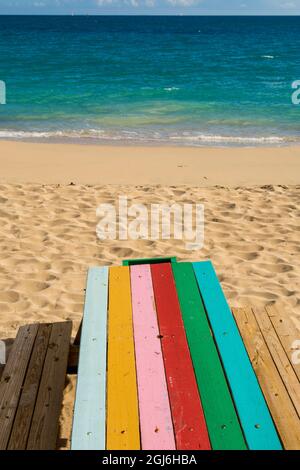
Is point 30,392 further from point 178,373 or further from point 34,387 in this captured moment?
point 178,373

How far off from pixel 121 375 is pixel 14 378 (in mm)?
870

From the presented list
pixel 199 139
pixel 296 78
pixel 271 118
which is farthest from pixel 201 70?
pixel 199 139

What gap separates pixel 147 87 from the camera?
77.0 feet

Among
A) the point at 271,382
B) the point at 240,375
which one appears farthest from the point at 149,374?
the point at 271,382

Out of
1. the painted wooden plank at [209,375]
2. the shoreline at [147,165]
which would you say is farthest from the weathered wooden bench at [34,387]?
the shoreline at [147,165]

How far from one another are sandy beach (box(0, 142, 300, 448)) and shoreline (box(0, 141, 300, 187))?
0.02 meters

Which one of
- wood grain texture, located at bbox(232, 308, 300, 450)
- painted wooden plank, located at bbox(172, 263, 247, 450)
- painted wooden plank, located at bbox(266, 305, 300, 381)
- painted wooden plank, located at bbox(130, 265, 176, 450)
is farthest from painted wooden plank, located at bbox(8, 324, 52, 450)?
painted wooden plank, located at bbox(266, 305, 300, 381)

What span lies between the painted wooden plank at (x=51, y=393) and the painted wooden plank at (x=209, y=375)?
0.81 m

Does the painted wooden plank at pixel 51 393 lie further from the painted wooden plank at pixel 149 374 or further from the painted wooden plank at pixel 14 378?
the painted wooden plank at pixel 149 374

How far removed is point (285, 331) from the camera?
3551 mm

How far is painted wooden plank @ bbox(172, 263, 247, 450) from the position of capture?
2373 millimetres

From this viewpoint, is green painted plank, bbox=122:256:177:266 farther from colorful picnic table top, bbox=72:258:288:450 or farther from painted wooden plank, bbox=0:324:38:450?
painted wooden plank, bbox=0:324:38:450

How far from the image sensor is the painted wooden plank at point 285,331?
3273 millimetres
